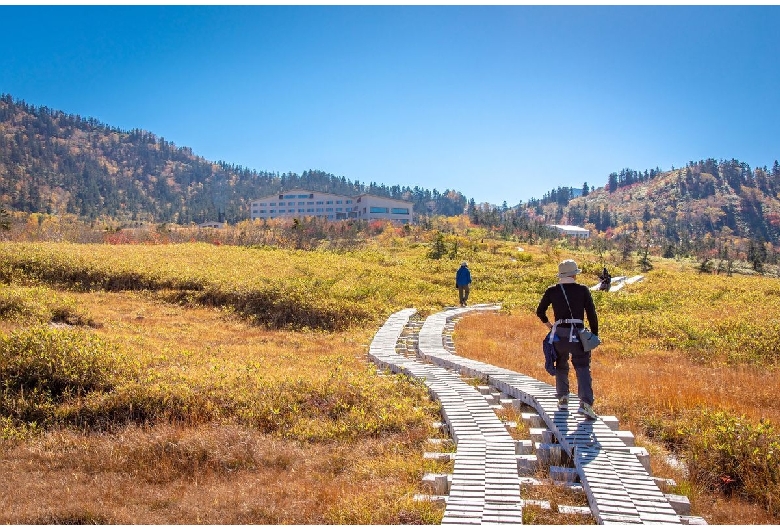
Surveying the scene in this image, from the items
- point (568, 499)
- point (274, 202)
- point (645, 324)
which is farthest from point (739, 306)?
point (274, 202)

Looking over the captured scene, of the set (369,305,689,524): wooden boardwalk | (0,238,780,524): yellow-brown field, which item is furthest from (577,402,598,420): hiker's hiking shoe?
(0,238,780,524): yellow-brown field

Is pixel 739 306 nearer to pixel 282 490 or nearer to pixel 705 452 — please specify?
pixel 705 452

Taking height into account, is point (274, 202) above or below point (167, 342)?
above

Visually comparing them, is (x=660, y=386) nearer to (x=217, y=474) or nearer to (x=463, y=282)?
(x=217, y=474)

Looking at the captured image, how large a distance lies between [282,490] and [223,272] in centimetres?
2389

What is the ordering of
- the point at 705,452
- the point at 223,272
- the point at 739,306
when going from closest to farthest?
the point at 705,452 → the point at 739,306 → the point at 223,272

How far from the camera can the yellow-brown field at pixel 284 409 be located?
6801 millimetres

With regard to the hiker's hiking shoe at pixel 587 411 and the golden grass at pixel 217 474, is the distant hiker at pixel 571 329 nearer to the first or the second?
the hiker's hiking shoe at pixel 587 411

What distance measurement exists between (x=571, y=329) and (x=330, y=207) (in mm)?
110435

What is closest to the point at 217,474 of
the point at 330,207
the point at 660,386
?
the point at 660,386

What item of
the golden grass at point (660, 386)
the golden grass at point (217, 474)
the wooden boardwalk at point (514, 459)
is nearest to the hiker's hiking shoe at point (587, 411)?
the wooden boardwalk at point (514, 459)

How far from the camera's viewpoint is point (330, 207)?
117m

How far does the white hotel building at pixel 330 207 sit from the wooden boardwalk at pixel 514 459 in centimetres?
9723

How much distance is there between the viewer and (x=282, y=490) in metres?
6.96
